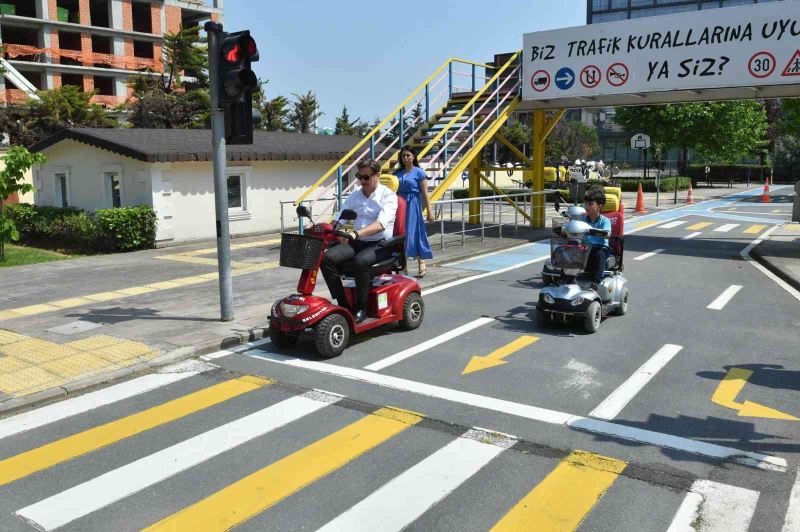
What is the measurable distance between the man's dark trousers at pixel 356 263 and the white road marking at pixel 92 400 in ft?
5.22

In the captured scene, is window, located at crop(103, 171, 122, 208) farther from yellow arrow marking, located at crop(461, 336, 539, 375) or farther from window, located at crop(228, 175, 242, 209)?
yellow arrow marking, located at crop(461, 336, 539, 375)

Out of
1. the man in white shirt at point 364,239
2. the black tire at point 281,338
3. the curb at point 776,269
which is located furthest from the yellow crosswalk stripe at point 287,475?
the curb at point 776,269

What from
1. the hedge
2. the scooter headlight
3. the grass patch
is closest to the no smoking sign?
the hedge

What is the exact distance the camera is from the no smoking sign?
57.2ft

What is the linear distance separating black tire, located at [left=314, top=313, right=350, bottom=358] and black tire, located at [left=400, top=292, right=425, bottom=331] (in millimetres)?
1091

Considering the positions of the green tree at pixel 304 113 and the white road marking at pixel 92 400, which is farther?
the green tree at pixel 304 113

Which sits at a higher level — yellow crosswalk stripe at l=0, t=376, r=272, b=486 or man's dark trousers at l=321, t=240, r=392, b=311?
man's dark trousers at l=321, t=240, r=392, b=311

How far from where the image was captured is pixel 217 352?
25.5 ft

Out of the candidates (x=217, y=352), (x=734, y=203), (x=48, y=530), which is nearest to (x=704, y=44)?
(x=217, y=352)

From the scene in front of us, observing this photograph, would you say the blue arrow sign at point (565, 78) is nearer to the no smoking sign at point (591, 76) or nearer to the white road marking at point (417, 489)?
the no smoking sign at point (591, 76)

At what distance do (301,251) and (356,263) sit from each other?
67cm

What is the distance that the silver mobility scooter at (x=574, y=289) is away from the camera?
8.26 metres

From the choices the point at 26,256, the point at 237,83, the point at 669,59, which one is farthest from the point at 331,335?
the point at 669,59

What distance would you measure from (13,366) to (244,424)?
3.06 m
